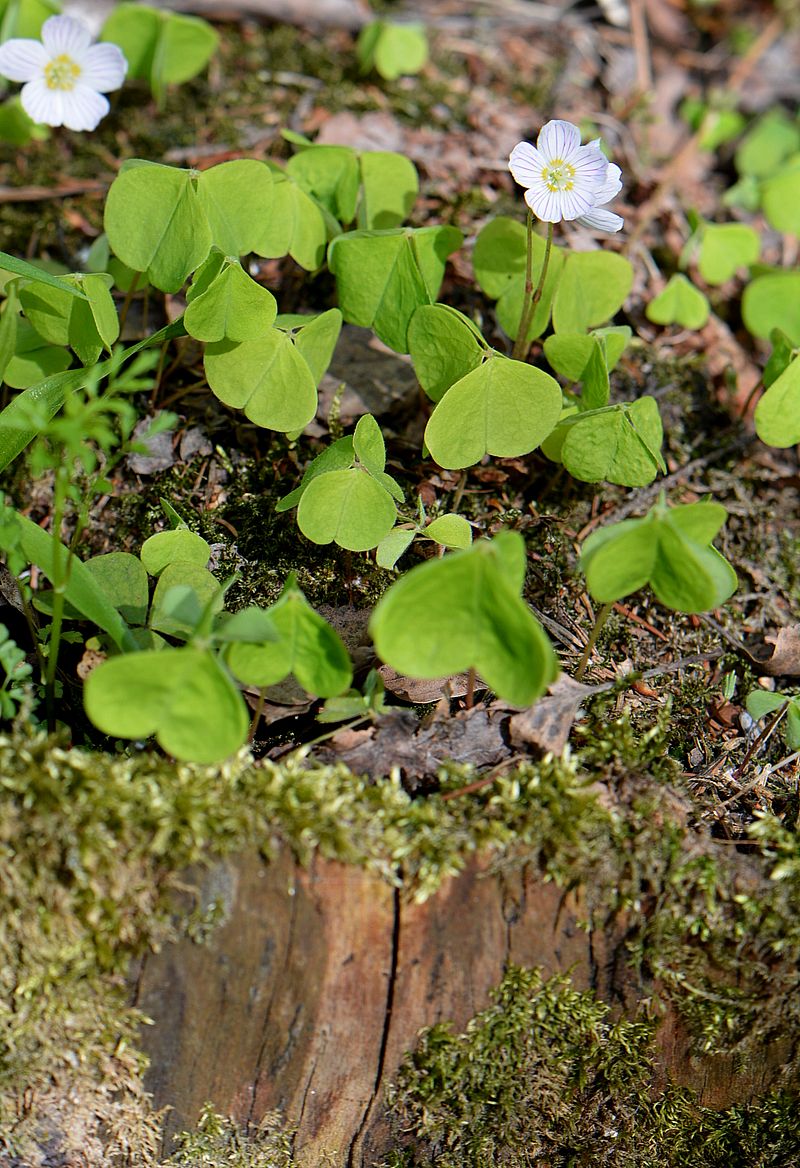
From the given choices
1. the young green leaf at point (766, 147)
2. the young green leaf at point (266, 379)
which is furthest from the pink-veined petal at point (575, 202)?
the young green leaf at point (766, 147)

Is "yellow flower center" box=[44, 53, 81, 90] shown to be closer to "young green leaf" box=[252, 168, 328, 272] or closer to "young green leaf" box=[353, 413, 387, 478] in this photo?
"young green leaf" box=[252, 168, 328, 272]

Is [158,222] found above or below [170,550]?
above

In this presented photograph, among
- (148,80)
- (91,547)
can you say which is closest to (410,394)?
(91,547)

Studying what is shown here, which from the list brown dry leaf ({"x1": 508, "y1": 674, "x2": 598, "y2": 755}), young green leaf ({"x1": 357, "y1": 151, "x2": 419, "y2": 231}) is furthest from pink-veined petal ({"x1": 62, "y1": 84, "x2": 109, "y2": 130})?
brown dry leaf ({"x1": 508, "y1": 674, "x2": 598, "y2": 755})

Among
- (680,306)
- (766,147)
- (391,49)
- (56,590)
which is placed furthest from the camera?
(766,147)

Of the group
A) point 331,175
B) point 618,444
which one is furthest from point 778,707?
point 331,175

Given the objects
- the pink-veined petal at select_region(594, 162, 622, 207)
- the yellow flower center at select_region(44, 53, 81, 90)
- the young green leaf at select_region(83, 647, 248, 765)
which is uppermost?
the pink-veined petal at select_region(594, 162, 622, 207)

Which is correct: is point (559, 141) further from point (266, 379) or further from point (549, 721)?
point (549, 721)
